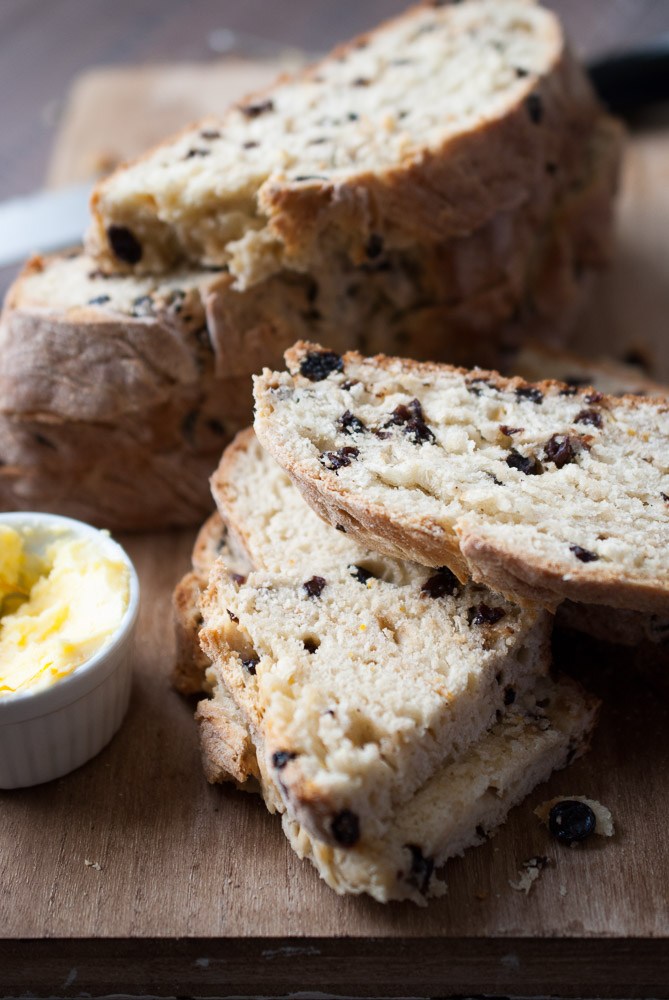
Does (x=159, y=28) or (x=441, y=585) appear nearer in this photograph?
(x=441, y=585)

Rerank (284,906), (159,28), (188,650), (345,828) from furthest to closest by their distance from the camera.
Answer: (159,28) → (188,650) → (284,906) → (345,828)

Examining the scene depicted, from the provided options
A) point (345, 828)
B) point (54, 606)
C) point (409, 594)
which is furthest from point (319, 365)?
point (345, 828)

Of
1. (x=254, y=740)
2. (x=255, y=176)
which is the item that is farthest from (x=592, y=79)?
(x=254, y=740)

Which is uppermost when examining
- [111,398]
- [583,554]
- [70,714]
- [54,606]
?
[583,554]

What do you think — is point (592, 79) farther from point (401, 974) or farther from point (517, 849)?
point (401, 974)

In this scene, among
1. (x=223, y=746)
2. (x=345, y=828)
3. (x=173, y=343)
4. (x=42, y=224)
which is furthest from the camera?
(x=42, y=224)

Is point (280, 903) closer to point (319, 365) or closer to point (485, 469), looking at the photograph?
point (485, 469)
